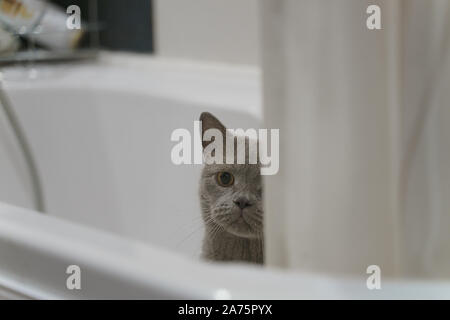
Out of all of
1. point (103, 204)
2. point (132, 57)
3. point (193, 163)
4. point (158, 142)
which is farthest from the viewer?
point (132, 57)

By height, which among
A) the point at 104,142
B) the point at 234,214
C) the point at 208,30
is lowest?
the point at 234,214

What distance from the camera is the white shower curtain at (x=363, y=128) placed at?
1.33 ft

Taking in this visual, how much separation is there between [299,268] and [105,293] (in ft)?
0.45

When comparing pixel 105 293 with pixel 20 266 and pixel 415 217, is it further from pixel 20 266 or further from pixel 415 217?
pixel 415 217

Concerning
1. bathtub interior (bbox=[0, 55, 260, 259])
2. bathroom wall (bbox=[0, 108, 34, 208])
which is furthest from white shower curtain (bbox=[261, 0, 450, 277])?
bathroom wall (bbox=[0, 108, 34, 208])

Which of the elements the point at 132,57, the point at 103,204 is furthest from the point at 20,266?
the point at 132,57

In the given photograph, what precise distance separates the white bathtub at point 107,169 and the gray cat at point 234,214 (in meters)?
0.05

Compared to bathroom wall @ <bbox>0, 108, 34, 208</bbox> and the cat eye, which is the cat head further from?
bathroom wall @ <bbox>0, 108, 34, 208</bbox>

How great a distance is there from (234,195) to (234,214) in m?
0.02

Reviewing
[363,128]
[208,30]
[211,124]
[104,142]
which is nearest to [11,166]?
[104,142]

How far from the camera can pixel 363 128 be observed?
41cm

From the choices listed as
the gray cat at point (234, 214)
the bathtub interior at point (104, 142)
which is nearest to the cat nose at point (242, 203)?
the gray cat at point (234, 214)

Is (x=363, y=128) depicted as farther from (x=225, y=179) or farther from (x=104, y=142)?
(x=104, y=142)

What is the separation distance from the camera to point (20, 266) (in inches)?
20.4
